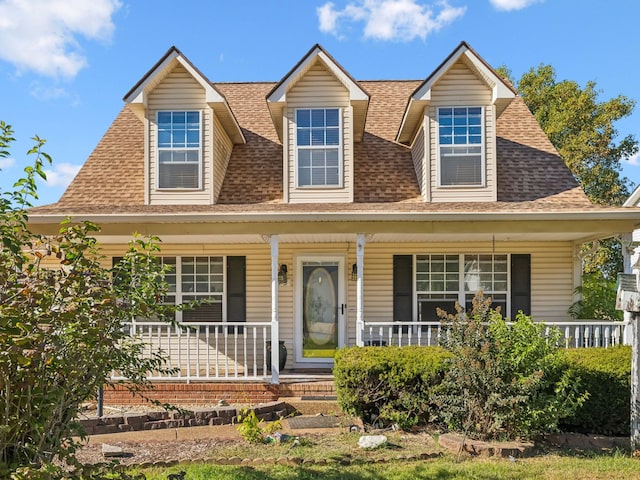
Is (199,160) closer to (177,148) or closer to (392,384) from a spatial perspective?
(177,148)

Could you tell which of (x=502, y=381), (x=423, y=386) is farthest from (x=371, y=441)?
(x=502, y=381)

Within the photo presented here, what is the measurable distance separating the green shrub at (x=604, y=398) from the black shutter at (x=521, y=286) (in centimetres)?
403

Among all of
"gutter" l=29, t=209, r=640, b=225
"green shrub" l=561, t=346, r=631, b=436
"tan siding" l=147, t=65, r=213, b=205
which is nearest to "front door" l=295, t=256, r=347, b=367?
"gutter" l=29, t=209, r=640, b=225

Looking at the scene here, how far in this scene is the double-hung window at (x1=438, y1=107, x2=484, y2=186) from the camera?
1088 cm

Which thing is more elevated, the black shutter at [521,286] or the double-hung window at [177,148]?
the double-hung window at [177,148]

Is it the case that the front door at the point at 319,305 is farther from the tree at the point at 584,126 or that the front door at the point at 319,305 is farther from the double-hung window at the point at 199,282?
the tree at the point at 584,126

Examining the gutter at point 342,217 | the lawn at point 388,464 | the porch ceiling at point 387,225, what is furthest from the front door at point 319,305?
the lawn at point 388,464

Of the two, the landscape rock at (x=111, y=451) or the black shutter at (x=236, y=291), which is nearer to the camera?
the landscape rock at (x=111, y=451)

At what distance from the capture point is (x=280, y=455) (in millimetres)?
6129

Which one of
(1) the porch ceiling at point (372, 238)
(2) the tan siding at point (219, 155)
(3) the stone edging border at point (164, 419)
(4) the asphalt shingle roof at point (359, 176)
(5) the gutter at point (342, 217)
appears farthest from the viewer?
(2) the tan siding at point (219, 155)

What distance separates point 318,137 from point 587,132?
655 inches

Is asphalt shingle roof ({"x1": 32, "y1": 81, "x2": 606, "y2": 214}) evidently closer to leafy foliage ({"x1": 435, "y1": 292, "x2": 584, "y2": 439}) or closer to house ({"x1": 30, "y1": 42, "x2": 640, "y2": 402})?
house ({"x1": 30, "y1": 42, "x2": 640, "y2": 402})

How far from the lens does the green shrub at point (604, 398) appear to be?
7008 mm

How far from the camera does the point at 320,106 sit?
10.9 m
